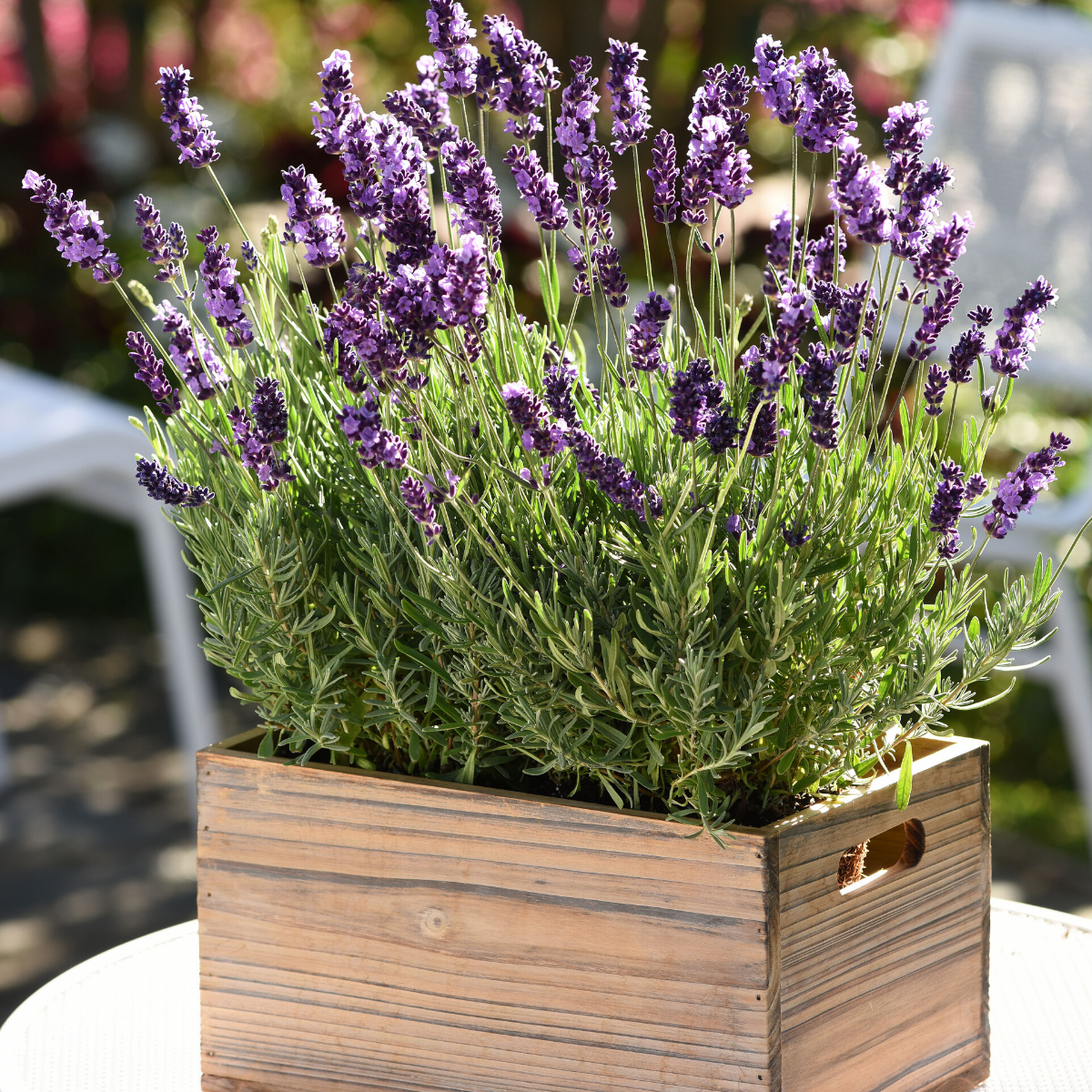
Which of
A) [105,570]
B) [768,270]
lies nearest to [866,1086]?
[768,270]

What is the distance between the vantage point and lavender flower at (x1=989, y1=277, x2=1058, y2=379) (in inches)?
Answer: 29.4

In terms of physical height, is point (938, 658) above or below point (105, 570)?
below

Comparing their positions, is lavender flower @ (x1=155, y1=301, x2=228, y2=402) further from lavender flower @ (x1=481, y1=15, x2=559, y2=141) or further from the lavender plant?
lavender flower @ (x1=481, y1=15, x2=559, y2=141)

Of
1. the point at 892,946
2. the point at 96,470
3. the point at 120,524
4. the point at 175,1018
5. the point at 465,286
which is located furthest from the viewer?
the point at 120,524

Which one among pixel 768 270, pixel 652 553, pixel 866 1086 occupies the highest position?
pixel 768 270

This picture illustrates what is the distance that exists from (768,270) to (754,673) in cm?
22

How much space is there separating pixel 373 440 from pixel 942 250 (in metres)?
0.28

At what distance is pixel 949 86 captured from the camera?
9.41 ft

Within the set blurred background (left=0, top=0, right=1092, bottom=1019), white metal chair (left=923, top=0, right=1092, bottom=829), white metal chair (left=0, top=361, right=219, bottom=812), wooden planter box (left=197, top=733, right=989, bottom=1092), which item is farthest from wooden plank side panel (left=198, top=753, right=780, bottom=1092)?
white metal chair (left=923, top=0, right=1092, bottom=829)

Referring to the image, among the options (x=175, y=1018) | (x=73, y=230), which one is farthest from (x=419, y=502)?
(x=175, y=1018)

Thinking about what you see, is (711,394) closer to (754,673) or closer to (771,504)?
(771,504)

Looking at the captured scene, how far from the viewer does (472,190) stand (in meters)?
0.71

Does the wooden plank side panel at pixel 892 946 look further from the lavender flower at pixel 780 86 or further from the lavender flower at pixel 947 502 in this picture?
the lavender flower at pixel 780 86

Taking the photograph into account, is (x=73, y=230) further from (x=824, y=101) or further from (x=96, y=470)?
(x=96, y=470)
